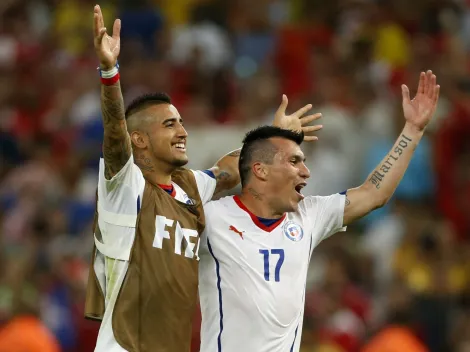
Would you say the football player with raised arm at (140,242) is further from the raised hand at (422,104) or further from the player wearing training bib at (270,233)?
the raised hand at (422,104)

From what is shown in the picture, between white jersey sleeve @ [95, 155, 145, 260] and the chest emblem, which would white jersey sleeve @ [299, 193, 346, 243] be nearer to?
the chest emblem

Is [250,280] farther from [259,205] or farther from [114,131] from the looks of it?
[114,131]

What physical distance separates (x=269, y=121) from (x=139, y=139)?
241 inches

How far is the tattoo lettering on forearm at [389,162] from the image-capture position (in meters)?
7.35

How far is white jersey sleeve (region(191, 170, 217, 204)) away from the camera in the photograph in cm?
720

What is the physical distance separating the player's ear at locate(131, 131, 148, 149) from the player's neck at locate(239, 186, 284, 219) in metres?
0.77

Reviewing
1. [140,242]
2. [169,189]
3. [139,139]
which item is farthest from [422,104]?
[140,242]

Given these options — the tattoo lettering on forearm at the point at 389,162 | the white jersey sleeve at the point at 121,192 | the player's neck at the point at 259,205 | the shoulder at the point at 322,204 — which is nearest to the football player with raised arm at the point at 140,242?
the white jersey sleeve at the point at 121,192

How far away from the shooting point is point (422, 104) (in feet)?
24.2

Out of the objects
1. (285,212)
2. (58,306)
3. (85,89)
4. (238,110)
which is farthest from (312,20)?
(285,212)

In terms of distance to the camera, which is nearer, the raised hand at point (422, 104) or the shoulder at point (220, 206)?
the shoulder at point (220, 206)

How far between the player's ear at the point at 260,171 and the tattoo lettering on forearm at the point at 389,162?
673 millimetres

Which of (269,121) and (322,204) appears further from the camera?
(269,121)

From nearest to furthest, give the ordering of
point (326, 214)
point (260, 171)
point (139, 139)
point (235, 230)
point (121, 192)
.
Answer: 1. point (121, 192)
2. point (139, 139)
3. point (235, 230)
4. point (260, 171)
5. point (326, 214)
